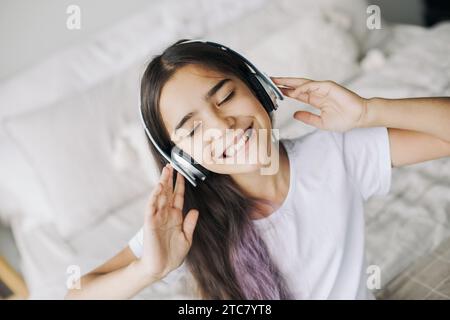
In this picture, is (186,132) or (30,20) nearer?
(186,132)

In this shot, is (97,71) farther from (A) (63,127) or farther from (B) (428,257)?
(B) (428,257)

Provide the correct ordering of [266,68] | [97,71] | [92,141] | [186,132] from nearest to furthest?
[186,132] < [266,68] < [92,141] < [97,71]

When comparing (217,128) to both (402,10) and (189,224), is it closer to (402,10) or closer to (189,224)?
(189,224)

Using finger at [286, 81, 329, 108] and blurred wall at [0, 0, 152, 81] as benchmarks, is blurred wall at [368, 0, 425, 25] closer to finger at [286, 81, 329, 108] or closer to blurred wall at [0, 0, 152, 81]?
finger at [286, 81, 329, 108]

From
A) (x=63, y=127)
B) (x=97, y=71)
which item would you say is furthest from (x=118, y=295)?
(x=97, y=71)

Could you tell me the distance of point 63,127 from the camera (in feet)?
2.48

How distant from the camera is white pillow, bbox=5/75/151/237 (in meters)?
0.73

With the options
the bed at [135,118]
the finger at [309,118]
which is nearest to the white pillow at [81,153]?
the bed at [135,118]

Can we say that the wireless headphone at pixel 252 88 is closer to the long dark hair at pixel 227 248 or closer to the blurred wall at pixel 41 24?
the long dark hair at pixel 227 248

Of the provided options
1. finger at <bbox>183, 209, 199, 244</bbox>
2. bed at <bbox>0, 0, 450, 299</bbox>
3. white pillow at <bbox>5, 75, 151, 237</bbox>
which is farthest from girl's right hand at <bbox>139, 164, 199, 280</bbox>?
white pillow at <bbox>5, 75, 151, 237</bbox>

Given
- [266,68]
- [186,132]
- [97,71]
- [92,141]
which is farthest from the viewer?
[97,71]

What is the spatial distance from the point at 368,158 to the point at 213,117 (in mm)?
192

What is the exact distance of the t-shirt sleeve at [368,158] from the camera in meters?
0.53

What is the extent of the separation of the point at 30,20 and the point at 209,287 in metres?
0.41
